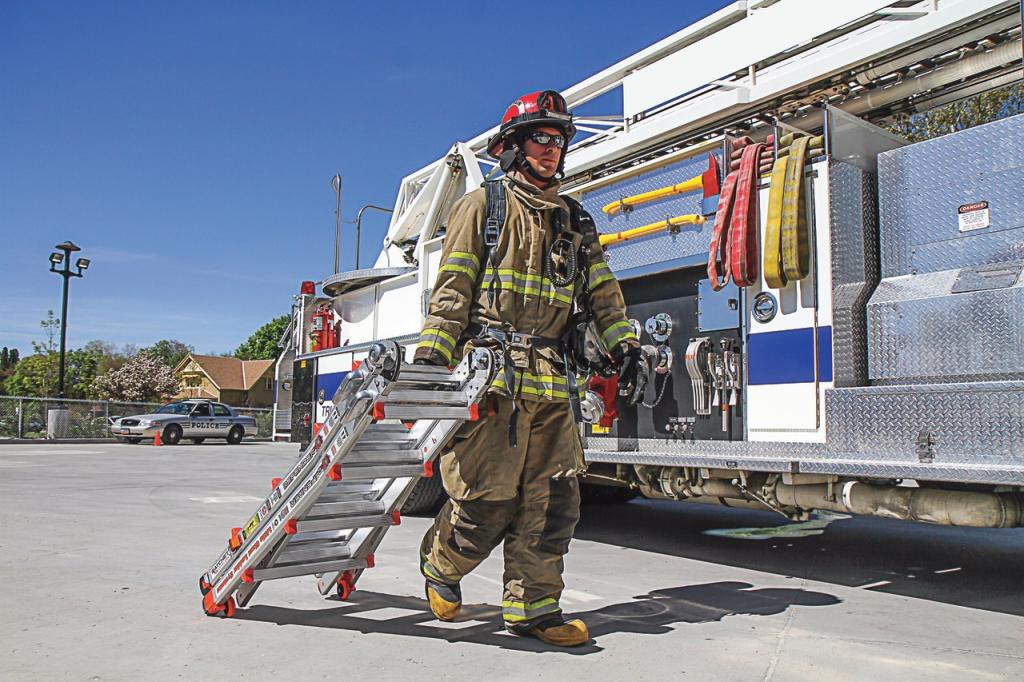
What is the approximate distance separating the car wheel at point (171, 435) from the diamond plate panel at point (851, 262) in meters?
21.1

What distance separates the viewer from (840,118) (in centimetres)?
440

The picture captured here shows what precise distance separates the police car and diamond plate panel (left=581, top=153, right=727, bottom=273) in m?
Answer: 19.3

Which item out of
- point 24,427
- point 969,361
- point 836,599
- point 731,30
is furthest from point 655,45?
point 24,427

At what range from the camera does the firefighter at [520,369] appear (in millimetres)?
3256

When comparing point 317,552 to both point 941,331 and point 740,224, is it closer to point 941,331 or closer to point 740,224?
point 740,224

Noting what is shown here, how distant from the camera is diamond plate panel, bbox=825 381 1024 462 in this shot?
3.51 m

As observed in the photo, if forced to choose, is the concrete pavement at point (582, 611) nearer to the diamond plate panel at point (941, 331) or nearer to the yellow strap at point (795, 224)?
the diamond plate panel at point (941, 331)

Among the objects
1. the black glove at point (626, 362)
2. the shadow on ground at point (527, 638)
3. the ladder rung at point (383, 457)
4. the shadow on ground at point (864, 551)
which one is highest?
the black glove at point (626, 362)

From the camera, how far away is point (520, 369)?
3.27 m

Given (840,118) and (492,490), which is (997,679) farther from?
(840,118)

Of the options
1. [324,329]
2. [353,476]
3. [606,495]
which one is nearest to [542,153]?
[353,476]

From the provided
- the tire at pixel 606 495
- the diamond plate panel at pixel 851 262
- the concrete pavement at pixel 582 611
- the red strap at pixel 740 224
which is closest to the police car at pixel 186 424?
the concrete pavement at pixel 582 611

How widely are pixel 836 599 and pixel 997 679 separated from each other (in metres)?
1.27

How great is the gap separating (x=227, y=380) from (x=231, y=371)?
1518 millimetres
